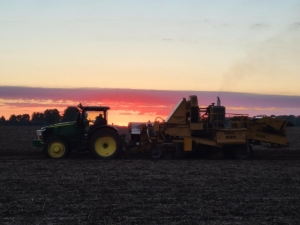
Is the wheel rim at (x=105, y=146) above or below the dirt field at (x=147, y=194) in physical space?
above

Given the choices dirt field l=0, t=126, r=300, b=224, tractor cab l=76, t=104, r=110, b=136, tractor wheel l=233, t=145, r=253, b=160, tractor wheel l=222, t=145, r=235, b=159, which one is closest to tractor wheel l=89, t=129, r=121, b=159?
tractor cab l=76, t=104, r=110, b=136

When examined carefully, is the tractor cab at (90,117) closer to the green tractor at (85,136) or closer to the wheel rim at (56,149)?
the green tractor at (85,136)

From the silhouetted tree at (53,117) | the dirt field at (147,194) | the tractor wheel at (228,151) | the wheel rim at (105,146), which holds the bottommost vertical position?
the dirt field at (147,194)

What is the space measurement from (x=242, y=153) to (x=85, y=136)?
6.79 metres

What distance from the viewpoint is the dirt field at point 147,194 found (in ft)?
29.6

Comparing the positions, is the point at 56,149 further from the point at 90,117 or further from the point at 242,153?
the point at 242,153

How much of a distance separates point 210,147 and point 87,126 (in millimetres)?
5454

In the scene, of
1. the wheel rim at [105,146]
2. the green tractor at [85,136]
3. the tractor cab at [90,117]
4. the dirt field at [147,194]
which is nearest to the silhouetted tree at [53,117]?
the green tractor at [85,136]

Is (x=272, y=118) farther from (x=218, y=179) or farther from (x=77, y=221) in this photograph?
(x=77, y=221)

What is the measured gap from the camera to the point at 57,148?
20.0 metres

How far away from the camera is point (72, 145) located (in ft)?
66.4

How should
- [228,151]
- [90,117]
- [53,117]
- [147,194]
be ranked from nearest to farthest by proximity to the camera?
[147,194] → [90,117] → [228,151] → [53,117]

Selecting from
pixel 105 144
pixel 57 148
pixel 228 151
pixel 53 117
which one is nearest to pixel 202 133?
pixel 228 151

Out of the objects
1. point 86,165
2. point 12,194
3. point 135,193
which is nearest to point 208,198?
point 135,193
